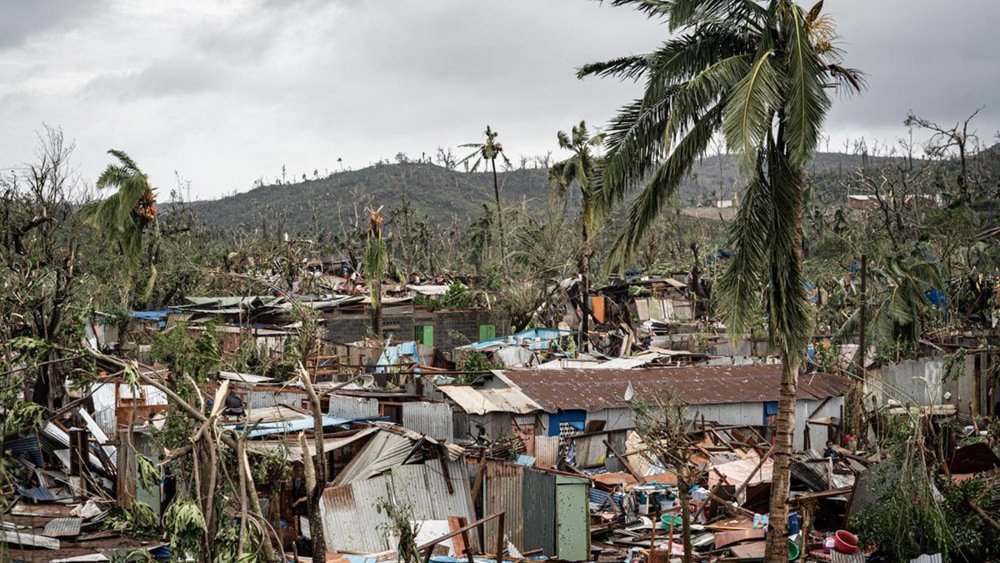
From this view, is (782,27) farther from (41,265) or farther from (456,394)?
(41,265)

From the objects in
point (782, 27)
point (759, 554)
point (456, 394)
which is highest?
point (782, 27)

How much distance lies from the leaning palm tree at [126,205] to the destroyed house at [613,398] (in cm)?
814

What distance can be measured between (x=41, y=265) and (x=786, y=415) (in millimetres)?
18346

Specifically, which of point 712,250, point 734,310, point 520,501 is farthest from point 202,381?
point 712,250

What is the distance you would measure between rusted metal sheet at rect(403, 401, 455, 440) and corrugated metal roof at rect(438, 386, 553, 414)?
0.45 m

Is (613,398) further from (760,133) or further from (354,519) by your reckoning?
(760,133)

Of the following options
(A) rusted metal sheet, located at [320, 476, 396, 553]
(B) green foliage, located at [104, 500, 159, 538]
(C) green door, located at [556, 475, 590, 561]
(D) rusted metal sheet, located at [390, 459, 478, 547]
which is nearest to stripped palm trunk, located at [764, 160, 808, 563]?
(C) green door, located at [556, 475, 590, 561]

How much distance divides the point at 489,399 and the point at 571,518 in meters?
4.83

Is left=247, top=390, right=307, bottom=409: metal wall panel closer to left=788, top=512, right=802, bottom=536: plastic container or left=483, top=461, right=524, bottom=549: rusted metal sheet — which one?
left=483, top=461, right=524, bottom=549: rusted metal sheet

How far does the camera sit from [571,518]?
543 inches

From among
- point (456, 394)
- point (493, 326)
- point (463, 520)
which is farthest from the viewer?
point (493, 326)

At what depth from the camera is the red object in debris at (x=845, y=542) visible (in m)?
13.1

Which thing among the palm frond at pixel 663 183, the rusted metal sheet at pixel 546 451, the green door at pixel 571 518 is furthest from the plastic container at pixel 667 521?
the palm frond at pixel 663 183

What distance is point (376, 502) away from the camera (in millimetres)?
13641
